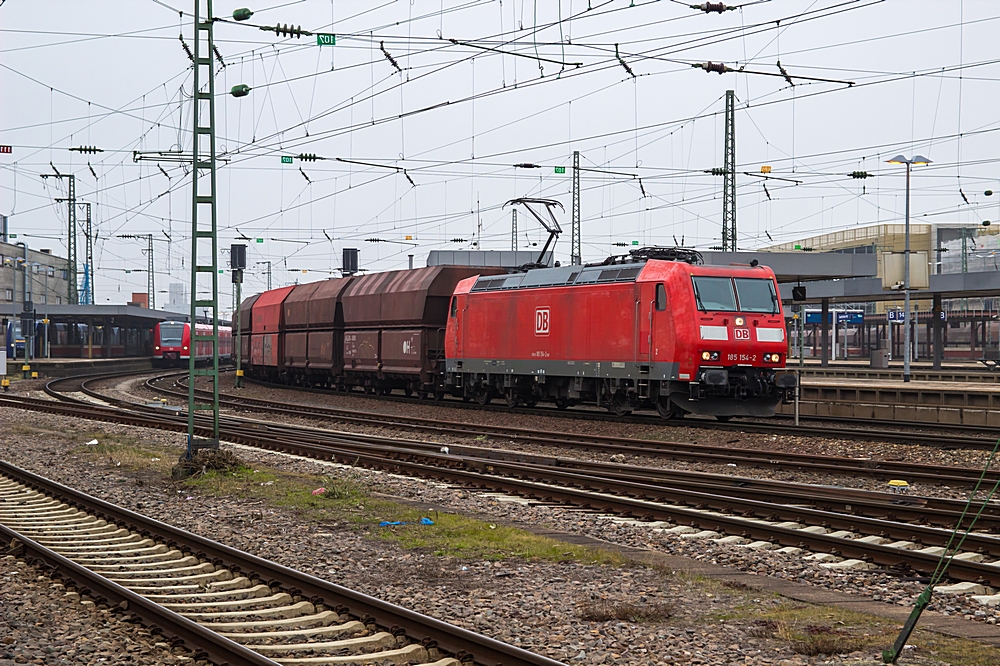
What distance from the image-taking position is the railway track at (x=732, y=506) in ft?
31.5

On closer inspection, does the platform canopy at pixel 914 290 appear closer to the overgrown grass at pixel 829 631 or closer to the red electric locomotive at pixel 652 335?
the red electric locomotive at pixel 652 335

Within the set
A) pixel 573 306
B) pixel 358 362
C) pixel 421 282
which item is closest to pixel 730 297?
pixel 573 306

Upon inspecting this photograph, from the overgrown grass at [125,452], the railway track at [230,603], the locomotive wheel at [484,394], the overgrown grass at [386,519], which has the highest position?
the locomotive wheel at [484,394]

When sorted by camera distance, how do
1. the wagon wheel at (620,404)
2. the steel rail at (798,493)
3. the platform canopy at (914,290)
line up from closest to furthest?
the steel rail at (798,493)
the wagon wheel at (620,404)
the platform canopy at (914,290)

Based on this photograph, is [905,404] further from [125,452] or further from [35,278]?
[35,278]

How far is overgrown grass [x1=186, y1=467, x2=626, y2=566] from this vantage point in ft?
32.8

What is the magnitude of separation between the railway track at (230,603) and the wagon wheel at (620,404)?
14787 millimetres

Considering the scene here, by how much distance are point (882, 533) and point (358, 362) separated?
90.4 ft

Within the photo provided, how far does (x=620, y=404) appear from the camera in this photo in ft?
80.7

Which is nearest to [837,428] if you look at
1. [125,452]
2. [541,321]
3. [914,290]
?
[541,321]

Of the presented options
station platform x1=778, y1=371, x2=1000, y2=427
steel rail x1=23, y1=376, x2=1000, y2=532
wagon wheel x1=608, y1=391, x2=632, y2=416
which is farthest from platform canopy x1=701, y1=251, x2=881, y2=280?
steel rail x1=23, y1=376, x2=1000, y2=532

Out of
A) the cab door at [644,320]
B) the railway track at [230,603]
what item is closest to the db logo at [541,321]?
the cab door at [644,320]

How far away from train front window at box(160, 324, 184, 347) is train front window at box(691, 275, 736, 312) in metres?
51.5

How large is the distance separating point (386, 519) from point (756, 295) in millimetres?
13050
